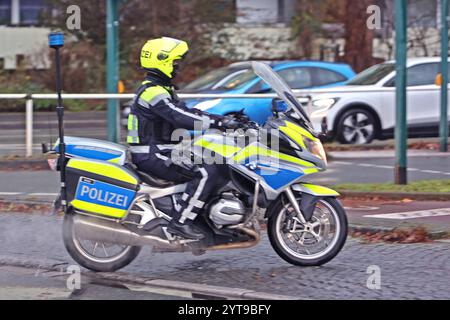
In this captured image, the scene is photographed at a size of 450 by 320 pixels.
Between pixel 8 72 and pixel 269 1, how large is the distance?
12366mm

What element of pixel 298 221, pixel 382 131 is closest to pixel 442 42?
pixel 382 131

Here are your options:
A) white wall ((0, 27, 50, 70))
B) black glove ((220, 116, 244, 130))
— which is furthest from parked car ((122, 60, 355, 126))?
white wall ((0, 27, 50, 70))

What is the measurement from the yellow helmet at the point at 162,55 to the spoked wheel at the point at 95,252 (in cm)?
135

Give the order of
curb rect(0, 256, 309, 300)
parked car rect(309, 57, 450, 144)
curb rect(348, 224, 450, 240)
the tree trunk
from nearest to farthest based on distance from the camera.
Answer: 1. curb rect(0, 256, 309, 300)
2. curb rect(348, 224, 450, 240)
3. parked car rect(309, 57, 450, 144)
4. the tree trunk

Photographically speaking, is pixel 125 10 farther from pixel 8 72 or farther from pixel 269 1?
pixel 269 1

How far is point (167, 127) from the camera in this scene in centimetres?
817

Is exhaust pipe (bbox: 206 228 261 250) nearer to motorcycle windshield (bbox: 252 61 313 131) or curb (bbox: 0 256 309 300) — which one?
curb (bbox: 0 256 309 300)

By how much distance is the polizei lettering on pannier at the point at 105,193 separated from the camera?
8.04 m

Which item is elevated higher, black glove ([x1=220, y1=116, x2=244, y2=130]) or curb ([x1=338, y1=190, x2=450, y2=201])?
black glove ([x1=220, y1=116, x2=244, y2=130])

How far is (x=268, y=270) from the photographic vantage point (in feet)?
27.2

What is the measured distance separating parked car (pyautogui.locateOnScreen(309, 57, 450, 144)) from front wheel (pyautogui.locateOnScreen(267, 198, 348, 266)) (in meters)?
10.6

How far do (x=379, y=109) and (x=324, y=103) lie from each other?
51.7 inches

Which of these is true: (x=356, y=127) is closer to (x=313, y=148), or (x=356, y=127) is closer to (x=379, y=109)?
(x=379, y=109)

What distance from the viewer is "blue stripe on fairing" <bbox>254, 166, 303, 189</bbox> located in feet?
26.2
